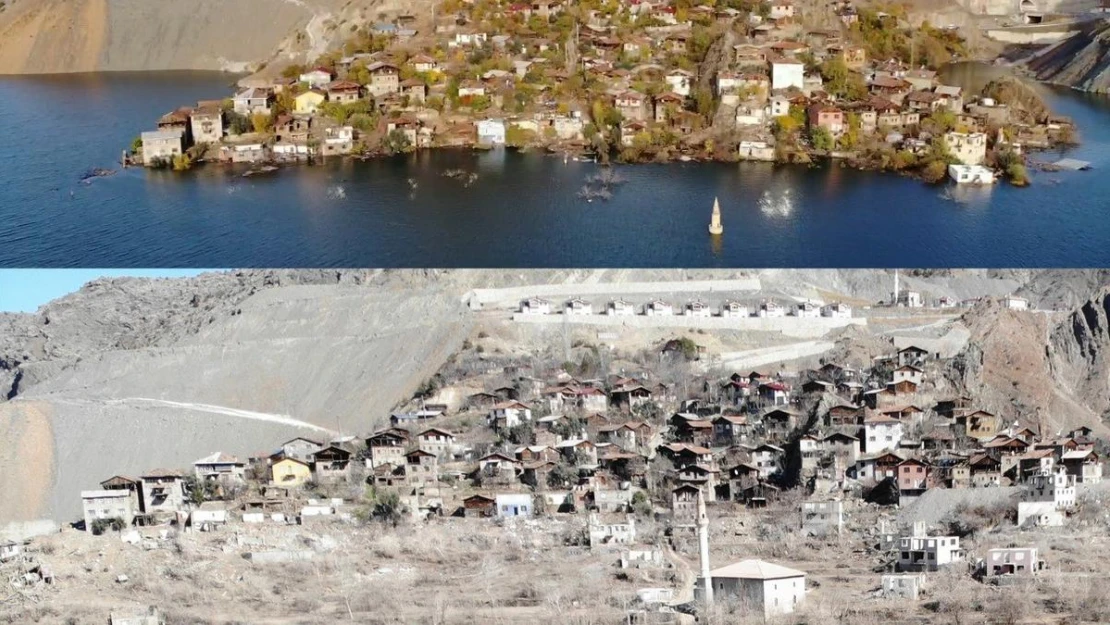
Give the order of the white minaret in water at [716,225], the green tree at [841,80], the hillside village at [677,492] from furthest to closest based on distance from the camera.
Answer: the green tree at [841,80] < the white minaret in water at [716,225] < the hillside village at [677,492]

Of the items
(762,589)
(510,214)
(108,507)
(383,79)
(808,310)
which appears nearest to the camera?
(762,589)

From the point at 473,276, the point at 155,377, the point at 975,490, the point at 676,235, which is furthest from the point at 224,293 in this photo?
the point at 975,490

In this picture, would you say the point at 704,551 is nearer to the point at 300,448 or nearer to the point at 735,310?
the point at 735,310

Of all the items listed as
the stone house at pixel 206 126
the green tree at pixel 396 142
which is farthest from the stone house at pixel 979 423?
the stone house at pixel 206 126

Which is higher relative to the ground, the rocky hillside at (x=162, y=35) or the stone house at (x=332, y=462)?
the rocky hillside at (x=162, y=35)

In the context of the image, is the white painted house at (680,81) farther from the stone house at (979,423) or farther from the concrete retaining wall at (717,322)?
the stone house at (979,423)

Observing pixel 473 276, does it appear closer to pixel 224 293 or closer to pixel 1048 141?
pixel 224 293

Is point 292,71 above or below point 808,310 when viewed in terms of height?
above

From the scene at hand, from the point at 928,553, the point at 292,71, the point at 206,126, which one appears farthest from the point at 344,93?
the point at 928,553
